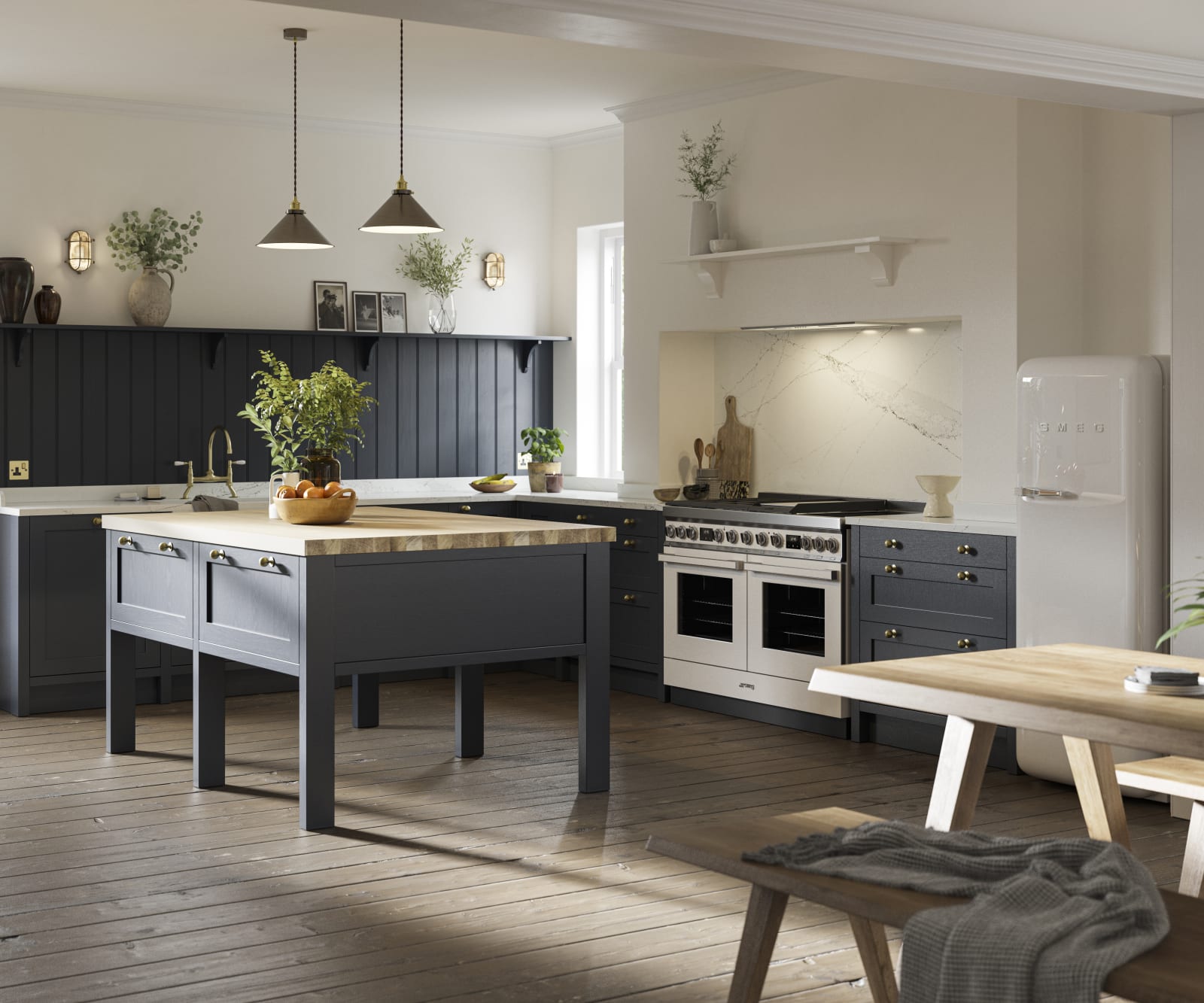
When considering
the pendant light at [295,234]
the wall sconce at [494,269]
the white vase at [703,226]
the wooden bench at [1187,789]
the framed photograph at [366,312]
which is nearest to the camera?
the wooden bench at [1187,789]

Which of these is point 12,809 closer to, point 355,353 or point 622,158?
point 355,353

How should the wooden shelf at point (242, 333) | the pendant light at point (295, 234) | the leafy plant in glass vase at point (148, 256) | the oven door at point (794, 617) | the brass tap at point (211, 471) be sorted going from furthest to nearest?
the brass tap at point (211, 471) < the leafy plant in glass vase at point (148, 256) < the wooden shelf at point (242, 333) < the pendant light at point (295, 234) < the oven door at point (794, 617)

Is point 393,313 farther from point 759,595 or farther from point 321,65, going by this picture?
point 759,595

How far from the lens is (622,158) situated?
823cm

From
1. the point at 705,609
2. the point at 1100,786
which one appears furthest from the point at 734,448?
the point at 1100,786

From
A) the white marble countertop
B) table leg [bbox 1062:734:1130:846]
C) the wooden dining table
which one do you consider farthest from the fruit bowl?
table leg [bbox 1062:734:1130:846]

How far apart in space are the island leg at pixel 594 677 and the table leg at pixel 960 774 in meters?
1.88

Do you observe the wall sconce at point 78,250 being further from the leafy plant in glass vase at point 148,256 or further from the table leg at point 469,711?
the table leg at point 469,711

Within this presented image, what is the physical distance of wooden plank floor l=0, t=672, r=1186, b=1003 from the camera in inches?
138

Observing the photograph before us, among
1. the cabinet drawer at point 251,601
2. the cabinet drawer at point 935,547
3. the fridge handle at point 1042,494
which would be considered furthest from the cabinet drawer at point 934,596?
the cabinet drawer at point 251,601

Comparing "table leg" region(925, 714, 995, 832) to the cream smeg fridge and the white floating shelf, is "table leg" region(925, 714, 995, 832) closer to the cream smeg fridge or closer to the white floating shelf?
the cream smeg fridge

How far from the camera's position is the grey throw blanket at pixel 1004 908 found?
2123 mm

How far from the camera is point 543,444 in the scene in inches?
327

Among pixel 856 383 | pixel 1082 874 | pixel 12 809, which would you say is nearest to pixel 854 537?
pixel 856 383
